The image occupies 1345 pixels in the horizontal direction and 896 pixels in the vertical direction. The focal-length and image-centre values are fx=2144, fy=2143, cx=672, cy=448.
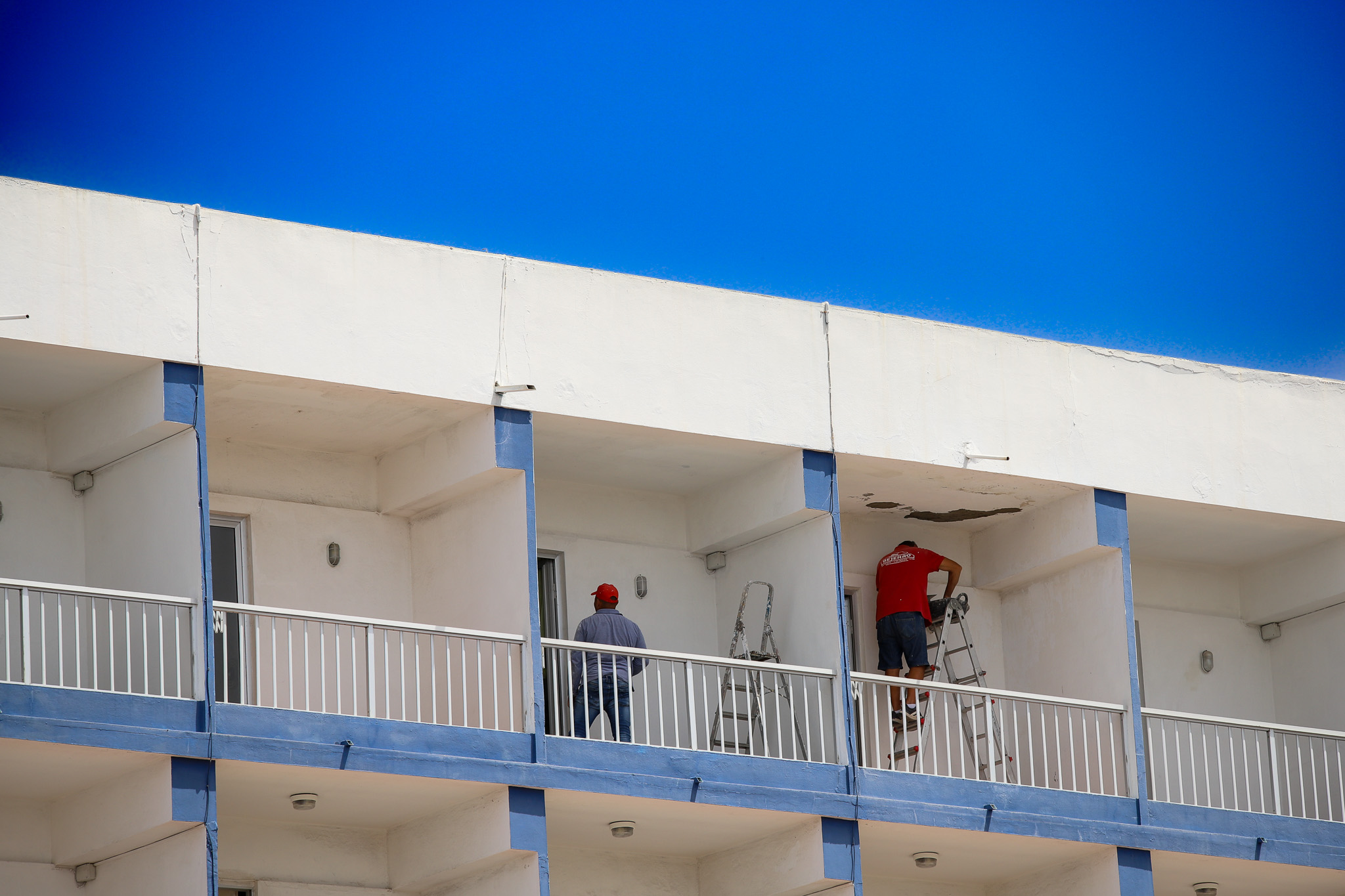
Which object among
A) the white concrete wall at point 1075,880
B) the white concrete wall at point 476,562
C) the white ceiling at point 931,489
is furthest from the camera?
the white ceiling at point 931,489

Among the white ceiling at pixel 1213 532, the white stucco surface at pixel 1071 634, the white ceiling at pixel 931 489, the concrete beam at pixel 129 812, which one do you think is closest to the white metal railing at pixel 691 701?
the white ceiling at pixel 931 489

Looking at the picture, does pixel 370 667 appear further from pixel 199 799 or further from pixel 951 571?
pixel 951 571

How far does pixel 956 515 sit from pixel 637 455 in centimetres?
389

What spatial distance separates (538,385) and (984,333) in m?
4.87

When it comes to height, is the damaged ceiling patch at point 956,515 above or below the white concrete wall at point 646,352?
below

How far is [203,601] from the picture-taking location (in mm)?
16875

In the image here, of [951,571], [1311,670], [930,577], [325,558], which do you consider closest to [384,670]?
[325,558]

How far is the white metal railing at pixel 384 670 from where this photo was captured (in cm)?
1809

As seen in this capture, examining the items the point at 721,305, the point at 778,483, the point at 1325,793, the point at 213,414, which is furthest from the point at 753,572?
the point at 1325,793

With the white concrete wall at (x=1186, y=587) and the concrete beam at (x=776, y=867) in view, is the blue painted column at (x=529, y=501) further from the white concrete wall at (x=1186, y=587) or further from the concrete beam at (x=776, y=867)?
the white concrete wall at (x=1186, y=587)

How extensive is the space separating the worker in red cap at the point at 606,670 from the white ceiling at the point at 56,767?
3950 millimetres

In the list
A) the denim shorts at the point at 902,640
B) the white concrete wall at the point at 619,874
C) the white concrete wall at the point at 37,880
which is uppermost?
the denim shorts at the point at 902,640

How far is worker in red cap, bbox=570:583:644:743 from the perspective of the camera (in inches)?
736

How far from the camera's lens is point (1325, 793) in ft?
76.1
